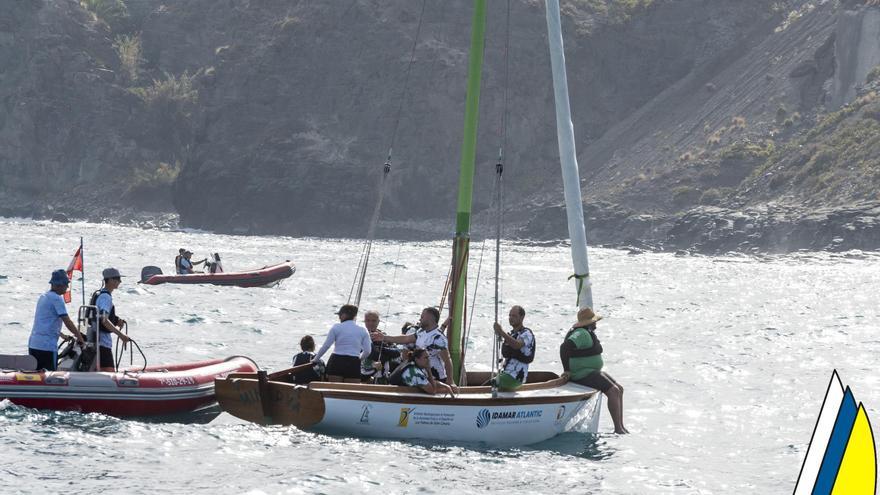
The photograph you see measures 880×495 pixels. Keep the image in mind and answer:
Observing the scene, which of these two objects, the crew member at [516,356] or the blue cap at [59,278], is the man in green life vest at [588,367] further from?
the blue cap at [59,278]

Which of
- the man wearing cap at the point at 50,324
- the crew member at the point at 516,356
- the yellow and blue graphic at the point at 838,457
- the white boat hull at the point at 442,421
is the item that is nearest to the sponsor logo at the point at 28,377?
the man wearing cap at the point at 50,324

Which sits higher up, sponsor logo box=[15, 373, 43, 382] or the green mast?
the green mast

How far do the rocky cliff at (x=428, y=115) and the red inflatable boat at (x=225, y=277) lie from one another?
57445 millimetres

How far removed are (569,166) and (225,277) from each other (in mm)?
27878

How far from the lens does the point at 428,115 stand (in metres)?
127

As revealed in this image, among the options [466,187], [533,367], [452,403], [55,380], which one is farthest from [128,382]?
[533,367]

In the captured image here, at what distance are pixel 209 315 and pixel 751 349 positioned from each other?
15346mm

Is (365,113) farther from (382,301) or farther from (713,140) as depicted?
(382,301)

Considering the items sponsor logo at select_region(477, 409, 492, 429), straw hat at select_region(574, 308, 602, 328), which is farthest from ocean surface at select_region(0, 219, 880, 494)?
straw hat at select_region(574, 308, 602, 328)

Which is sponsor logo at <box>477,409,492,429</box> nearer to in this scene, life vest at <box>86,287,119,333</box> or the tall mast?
the tall mast

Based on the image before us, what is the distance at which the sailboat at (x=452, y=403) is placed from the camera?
13531mm

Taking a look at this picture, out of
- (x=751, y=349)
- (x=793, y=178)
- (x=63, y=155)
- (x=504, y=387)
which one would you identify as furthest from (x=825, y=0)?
(x=504, y=387)

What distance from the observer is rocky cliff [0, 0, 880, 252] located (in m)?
106

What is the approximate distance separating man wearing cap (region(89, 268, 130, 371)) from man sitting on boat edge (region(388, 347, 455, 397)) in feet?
11.6
